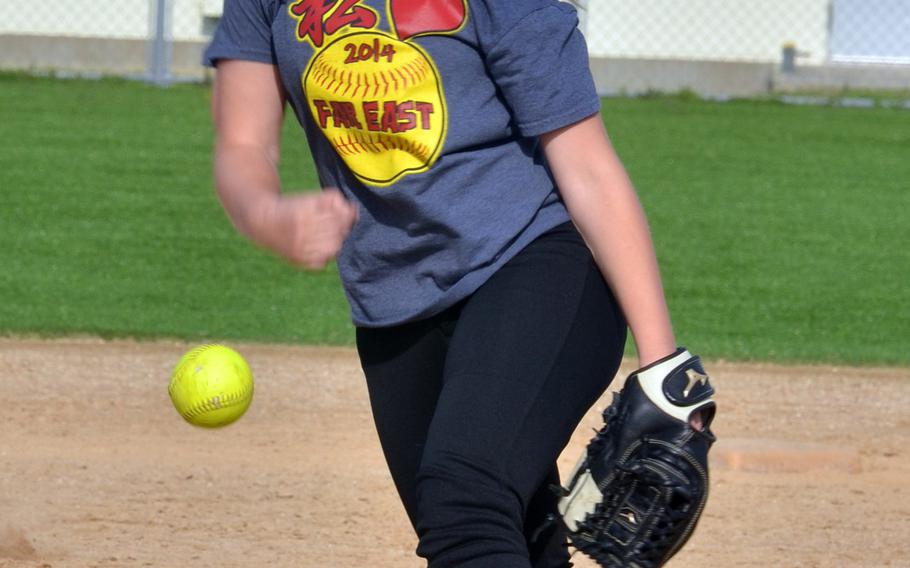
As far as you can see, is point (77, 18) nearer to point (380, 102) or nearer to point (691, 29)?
point (691, 29)

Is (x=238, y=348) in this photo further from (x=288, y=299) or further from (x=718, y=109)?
(x=718, y=109)

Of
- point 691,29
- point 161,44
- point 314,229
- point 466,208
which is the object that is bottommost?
point 691,29

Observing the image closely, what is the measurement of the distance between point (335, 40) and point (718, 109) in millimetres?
9576

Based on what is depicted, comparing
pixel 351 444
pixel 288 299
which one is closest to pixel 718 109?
pixel 288 299

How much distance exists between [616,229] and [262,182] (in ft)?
1.94

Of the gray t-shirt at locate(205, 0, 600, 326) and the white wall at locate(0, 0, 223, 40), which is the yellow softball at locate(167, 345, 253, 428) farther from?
the white wall at locate(0, 0, 223, 40)

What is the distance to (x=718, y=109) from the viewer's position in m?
11.7

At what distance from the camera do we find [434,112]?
241 cm

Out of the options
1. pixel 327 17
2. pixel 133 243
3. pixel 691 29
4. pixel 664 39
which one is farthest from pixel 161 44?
Answer: pixel 327 17

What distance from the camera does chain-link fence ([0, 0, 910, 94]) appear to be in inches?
520

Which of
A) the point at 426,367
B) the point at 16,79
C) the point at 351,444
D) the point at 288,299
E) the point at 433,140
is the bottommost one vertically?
the point at 16,79

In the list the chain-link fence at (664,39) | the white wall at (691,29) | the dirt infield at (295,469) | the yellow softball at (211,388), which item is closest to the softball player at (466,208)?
the yellow softball at (211,388)

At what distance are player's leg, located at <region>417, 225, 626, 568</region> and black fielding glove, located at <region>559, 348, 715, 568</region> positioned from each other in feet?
0.28

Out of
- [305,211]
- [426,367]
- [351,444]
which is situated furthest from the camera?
[351,444]
